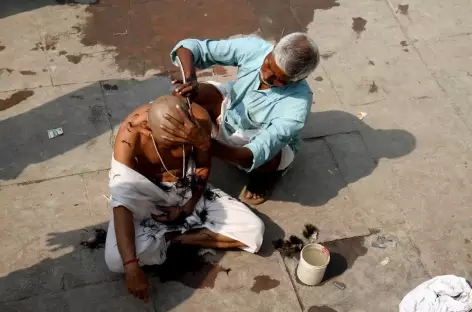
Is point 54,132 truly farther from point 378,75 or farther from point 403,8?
point 403,8

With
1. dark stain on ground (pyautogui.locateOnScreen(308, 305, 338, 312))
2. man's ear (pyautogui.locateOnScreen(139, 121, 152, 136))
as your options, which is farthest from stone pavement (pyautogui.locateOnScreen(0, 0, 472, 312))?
man's ear (pyautogui.locateOnScreen(139, 121, 152, 136))

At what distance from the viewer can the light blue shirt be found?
14.2ft

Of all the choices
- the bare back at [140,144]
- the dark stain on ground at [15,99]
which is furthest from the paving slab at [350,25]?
the dark stain on ground at [15,99]

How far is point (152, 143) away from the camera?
405 centimetres

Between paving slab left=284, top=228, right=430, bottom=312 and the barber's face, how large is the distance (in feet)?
4.20

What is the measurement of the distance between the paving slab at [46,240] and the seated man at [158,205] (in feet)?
0.98

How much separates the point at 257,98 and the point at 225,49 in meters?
0.45

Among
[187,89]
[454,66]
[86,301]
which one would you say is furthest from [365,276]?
[454,66]

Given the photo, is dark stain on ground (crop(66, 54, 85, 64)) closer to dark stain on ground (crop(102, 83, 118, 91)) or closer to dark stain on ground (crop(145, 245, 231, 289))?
dark stain on ground (crop(102, 83, 118, 91))

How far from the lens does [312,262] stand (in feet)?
14.4

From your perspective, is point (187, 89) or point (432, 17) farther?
point (432, 17)

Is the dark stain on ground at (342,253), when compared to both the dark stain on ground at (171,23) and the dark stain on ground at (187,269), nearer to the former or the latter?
the dark stain on ground at (187,269)

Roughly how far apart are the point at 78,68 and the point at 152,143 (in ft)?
6.61

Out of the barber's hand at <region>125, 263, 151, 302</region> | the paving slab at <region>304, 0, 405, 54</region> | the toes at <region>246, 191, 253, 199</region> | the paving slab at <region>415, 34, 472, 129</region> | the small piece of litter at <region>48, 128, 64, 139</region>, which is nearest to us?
the barber's hand at <region>125, 263, 151, 302</region>
